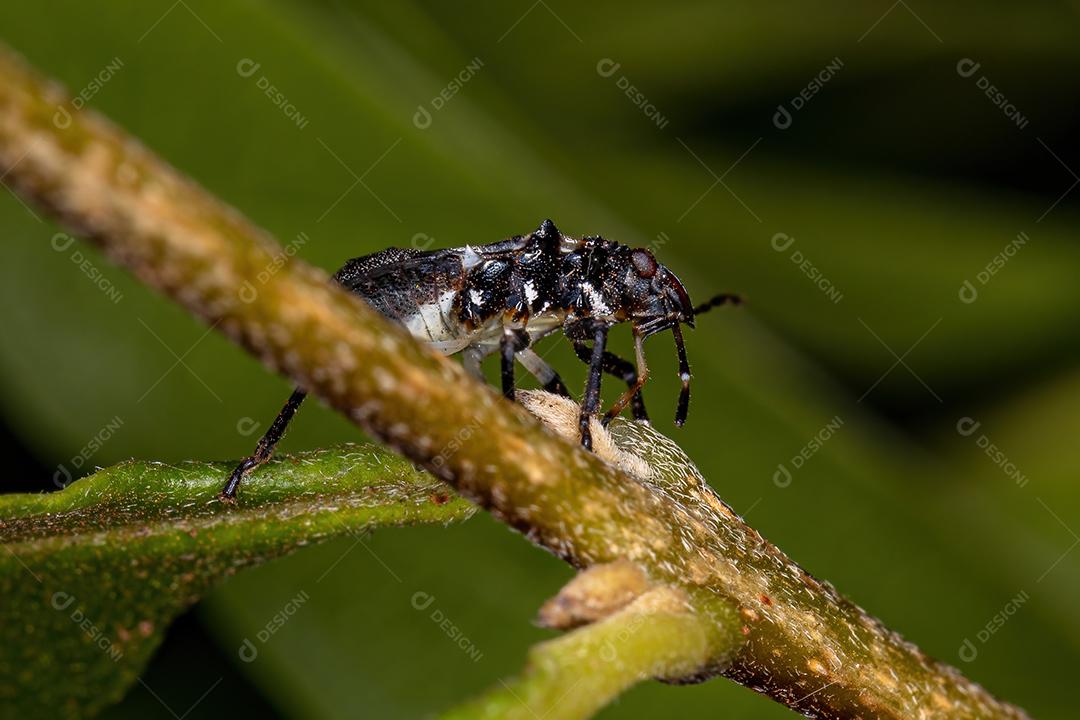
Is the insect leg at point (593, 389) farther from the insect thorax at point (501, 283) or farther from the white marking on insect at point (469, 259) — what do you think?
the white marking on insect at point (469, 259)

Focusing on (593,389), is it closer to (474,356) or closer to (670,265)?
(474,356)

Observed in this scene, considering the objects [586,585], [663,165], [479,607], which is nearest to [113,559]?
[586,585]

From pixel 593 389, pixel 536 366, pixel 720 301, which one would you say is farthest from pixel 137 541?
pixel 720 301

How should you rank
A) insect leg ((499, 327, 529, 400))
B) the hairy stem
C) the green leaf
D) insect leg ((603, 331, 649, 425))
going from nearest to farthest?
the hairy stem → the green leaf → insect leg ((603, 331, 649, 425)) → insect leg ((499, 327, 529, 400))

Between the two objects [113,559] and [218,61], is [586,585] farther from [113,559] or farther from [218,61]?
[218,61]

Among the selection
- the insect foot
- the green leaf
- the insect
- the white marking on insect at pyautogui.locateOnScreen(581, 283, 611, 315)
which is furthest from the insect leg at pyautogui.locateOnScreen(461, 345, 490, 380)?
the green leaf

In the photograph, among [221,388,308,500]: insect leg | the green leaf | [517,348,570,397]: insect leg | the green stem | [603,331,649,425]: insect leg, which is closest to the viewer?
the green stem

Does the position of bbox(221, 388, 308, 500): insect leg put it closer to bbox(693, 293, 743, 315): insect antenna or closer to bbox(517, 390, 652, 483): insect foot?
bbox(517, 390, 652, 483): insect foot
